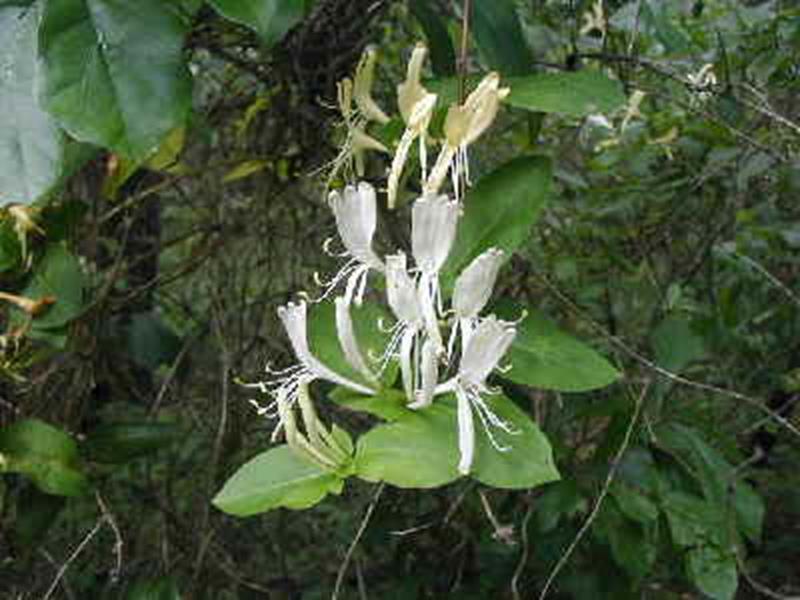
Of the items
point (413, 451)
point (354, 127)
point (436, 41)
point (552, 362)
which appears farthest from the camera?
point (436, 41)

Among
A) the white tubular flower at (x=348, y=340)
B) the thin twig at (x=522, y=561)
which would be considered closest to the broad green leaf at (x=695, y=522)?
the thin twig at (x=522, y=561)

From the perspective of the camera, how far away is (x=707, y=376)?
1935mm

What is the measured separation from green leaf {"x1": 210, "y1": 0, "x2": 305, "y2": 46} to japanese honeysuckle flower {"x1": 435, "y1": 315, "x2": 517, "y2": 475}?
188 mm

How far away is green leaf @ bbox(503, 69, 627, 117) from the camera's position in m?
0.62

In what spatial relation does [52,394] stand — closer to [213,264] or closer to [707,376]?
[213,264]

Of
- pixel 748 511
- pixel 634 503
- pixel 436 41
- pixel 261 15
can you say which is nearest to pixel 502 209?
pixel 261 15

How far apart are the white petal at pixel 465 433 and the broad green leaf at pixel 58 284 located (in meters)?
0.52

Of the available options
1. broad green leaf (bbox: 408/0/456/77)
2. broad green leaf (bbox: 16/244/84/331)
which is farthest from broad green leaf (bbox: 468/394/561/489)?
broad green leaf (bbox: 16/244/84/331)

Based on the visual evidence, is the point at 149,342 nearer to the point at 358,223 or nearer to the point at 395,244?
the point at 395,244

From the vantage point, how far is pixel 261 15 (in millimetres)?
572

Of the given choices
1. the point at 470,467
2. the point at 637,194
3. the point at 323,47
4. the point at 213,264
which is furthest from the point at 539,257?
the point at 470,467

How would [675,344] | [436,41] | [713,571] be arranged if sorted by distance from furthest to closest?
1. [675,344]
2. [713,571]
3. [436,41]

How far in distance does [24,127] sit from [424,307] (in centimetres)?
22

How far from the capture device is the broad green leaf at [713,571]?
3.46ft
